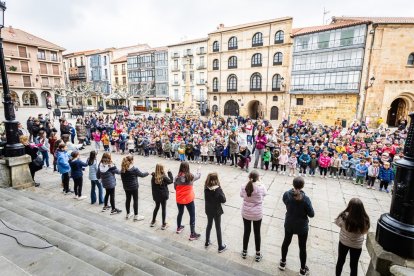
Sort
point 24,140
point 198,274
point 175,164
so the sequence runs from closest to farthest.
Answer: point 198,274
point 24,140
point 175,164

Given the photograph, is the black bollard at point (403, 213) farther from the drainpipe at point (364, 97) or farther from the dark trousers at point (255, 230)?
the drainpipe at point (364, 97)

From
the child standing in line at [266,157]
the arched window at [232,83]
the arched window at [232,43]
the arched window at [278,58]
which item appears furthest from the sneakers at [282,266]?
the arched window at [232,43]

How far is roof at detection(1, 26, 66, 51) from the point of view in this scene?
3800 cm

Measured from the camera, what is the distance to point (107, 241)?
3.95 metres

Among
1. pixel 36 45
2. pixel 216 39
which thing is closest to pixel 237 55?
pixel 216 39

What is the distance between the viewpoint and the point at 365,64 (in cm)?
2317

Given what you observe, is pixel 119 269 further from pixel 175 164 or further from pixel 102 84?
pixel 102 84

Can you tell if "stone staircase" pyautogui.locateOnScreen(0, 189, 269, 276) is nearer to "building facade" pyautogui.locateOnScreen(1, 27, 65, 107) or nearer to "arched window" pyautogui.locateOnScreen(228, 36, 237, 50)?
"arched window" pyautogui.locateOnScreen(228, 36, 237, 50)

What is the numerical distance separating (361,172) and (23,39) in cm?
5355

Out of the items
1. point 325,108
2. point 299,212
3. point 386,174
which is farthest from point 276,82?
point 299,212

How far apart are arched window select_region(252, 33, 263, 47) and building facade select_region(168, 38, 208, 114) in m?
8.59

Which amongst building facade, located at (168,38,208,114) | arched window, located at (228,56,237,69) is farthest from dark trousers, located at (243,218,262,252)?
building facade, located at (168,38,208,114)

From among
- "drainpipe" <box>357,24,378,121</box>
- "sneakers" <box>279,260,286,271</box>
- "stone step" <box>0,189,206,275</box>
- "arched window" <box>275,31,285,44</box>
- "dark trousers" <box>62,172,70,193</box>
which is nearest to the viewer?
"stone step" <box>0,189,206,275</box>

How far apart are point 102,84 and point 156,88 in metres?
15.9
